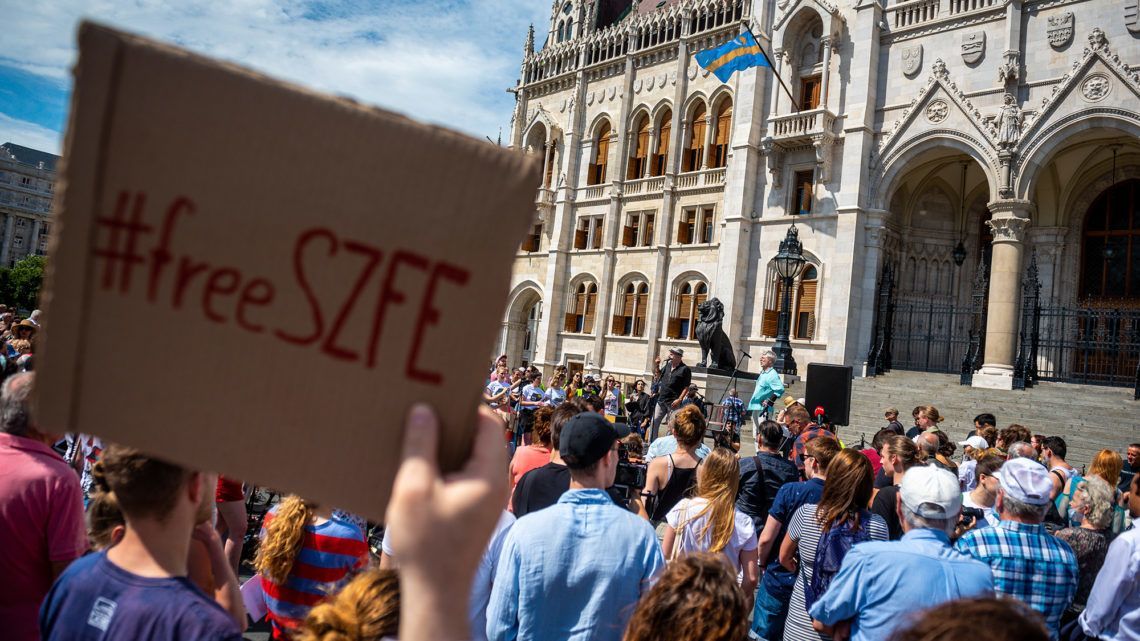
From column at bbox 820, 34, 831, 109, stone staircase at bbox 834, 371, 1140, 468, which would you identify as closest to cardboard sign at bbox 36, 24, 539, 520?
stone staircase at bbox 834, 371, 1140, 468

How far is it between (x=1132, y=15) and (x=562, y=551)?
20.9 metres

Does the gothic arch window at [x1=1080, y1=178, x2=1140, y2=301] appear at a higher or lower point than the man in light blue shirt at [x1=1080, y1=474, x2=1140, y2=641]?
higher

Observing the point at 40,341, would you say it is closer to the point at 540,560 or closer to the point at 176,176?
the point at 176,176

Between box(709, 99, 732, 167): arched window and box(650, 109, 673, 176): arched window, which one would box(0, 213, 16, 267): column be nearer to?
box(650, 109, 673, 176): arched window

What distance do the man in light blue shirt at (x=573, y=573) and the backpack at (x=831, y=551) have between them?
1.35m

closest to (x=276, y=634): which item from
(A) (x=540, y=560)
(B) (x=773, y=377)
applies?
(A) (x=540, y=560)

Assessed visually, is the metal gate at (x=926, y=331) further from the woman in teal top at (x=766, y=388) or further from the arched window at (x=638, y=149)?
the arched window at (x=638, y=149)

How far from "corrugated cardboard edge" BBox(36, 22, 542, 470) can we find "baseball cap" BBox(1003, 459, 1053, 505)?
3483 millimetres

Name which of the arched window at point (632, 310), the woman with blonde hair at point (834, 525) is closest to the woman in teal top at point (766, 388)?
the woman with blonde hair at point (834, 525)

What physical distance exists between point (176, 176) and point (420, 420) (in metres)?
0.59

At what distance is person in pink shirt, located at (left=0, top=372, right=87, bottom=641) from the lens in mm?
2664

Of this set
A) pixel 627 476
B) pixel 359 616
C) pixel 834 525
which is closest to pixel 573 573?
pixel 359 616

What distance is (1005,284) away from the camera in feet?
58.8

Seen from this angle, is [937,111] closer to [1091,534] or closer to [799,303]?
[799,303]
